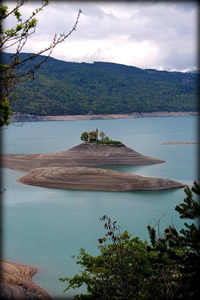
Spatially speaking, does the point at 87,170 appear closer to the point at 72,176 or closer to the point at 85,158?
the point at 72,176

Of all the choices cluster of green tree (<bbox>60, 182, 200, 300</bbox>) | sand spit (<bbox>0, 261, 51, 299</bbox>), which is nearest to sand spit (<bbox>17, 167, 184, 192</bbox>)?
sand spit (<bbox>0, 261, 51, 299</bbox>)

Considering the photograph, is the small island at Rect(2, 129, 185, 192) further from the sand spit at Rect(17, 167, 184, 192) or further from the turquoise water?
the turquoise water

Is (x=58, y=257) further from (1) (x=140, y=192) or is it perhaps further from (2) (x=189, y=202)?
(1) (x=140, y=192)

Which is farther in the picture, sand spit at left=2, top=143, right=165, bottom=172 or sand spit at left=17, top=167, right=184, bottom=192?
sand spit at left=2, top=143, right=165, bottom=172

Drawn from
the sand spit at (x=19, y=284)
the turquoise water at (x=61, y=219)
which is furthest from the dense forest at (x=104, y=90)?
the sand spit at (x=19, y=284)

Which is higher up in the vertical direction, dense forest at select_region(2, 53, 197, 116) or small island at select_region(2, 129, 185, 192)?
dense forest at select_region(2, 53, 197, 116)

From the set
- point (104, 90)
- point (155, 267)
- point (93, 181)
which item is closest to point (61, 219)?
point (93, 181)

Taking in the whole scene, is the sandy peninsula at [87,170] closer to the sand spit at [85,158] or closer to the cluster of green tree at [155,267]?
the sand spit at [85,158]

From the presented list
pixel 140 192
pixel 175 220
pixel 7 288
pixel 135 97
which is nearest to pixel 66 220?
pixel 175 220
